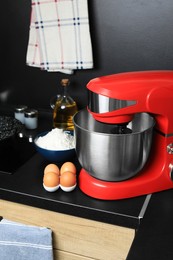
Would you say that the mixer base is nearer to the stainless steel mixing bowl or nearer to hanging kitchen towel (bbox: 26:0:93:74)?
the stainless steel mixing bowl

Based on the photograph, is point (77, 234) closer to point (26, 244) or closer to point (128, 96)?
point (26, 244)

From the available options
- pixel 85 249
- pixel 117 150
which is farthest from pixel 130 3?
pixel 85 249

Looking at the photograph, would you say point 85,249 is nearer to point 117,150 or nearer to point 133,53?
point 117,150

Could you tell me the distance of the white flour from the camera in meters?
1.13

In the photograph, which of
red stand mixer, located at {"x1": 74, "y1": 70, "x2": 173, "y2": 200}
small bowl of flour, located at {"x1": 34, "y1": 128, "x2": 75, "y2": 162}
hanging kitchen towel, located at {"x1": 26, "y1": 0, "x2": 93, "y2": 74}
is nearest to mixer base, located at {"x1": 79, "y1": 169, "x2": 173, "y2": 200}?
red stand mixer, located at {"x1": 74, "y1": 70, "x2": 173, "y2": 200}

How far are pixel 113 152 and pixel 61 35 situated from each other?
709 millimetres

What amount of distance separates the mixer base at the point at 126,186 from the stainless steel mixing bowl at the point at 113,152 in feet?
0.07

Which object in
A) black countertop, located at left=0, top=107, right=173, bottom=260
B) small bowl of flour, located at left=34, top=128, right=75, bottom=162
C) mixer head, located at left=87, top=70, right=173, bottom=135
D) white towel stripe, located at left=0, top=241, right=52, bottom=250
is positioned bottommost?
white towel stripe, located at left=0, top=241, right=52, bottom=250

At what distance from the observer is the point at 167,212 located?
894 millimetres

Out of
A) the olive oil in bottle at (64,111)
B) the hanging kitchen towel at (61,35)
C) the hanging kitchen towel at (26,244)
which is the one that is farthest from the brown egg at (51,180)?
the hanging kitchen towel at (61,35)

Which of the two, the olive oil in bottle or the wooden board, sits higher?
the olive oil in bottle

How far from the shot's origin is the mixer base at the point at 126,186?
94 centimetres

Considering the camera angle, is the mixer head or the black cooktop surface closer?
the mixer head

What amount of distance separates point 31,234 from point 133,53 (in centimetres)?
83
